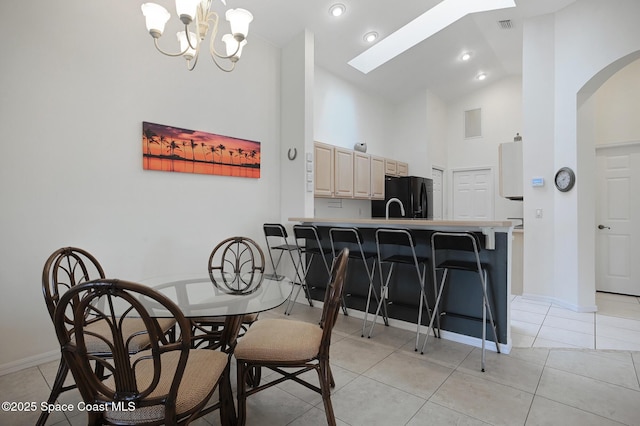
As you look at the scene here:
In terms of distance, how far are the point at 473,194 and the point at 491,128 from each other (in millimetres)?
1306

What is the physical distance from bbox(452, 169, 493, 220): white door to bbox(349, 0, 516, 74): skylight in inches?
113

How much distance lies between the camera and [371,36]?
4406 millimetres

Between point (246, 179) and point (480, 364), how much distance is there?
3.01m

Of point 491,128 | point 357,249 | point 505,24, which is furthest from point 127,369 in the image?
point 491,128

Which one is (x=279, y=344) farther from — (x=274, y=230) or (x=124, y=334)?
(x=274, y=230)

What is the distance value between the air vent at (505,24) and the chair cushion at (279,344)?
4.88 meters

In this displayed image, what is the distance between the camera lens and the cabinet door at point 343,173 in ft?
15.6


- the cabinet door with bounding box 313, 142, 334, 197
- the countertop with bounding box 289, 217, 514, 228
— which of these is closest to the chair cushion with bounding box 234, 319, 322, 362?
the countertop with bounding box 289, 217, 514, 228

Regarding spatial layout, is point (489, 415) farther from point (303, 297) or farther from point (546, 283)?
point (546, 283)

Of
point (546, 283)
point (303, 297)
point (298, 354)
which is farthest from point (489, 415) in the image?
point (546, 283)

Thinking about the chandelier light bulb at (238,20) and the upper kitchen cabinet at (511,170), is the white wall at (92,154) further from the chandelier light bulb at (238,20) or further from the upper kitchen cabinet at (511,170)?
the upper kitchen cabinet at (511,170)

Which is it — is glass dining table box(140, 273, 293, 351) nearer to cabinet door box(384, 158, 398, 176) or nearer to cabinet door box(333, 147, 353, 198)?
cabinet door box(333, 147, 353, 198)

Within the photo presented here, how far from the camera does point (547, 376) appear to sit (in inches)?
87.2

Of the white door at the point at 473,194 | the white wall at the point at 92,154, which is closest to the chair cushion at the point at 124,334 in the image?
the white wall at the point at 92,154
